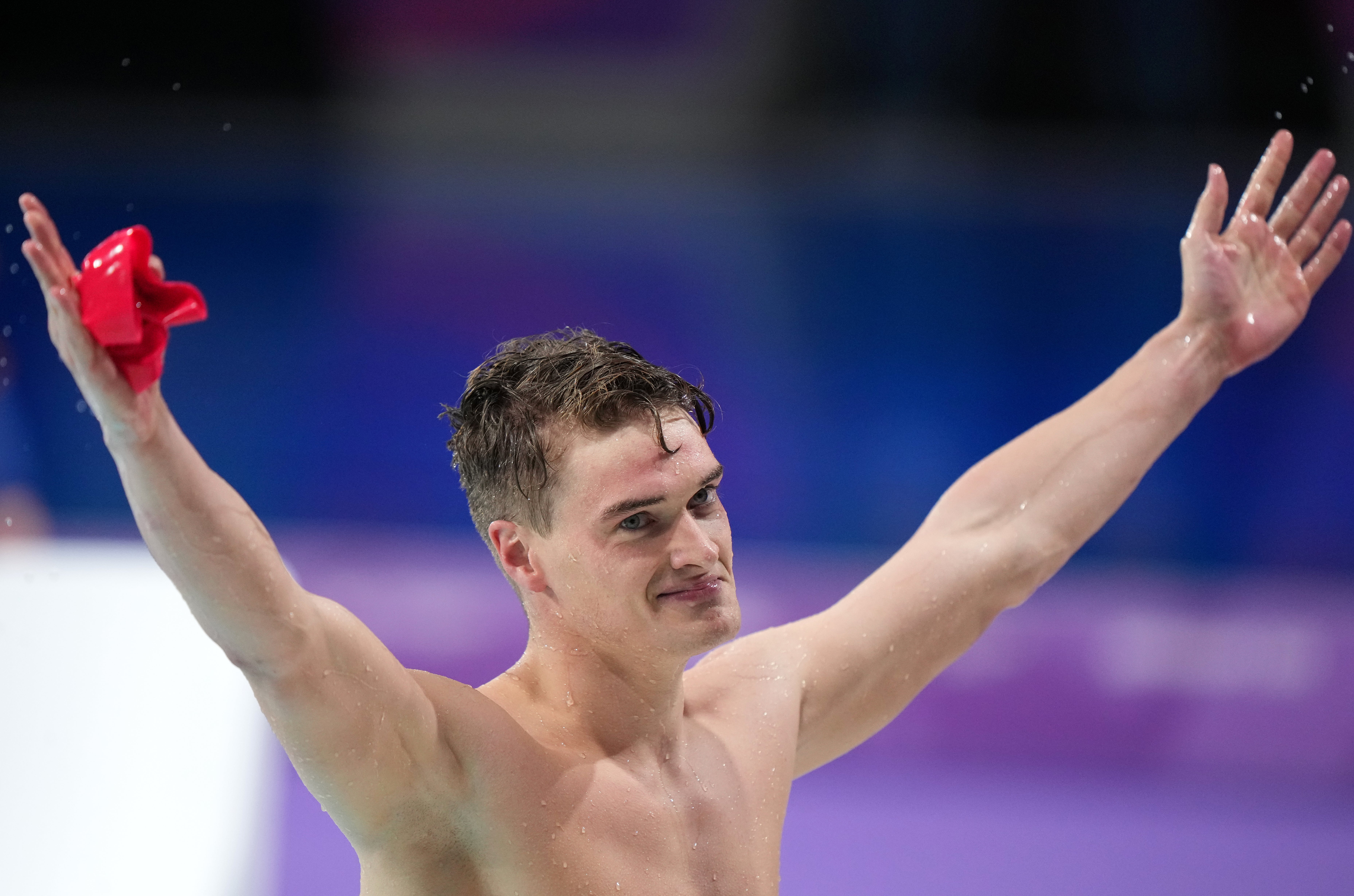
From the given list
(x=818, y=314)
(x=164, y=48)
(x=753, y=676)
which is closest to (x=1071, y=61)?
(x=818, y=314)

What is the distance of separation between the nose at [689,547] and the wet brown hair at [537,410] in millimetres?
105

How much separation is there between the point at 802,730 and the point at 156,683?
2.37m

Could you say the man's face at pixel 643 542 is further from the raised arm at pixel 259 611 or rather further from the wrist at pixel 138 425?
the wrist at pixel 138 425

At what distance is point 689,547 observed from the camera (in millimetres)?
1739

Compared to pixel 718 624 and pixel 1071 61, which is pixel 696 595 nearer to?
pixel 718 624

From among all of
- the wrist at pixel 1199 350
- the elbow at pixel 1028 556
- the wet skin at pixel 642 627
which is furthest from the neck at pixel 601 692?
the wrist at pixel 1199 350

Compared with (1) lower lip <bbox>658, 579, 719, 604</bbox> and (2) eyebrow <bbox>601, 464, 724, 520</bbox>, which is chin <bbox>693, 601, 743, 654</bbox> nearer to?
(1) lower lip <bbox>658, 579, 719, 604</bbox>

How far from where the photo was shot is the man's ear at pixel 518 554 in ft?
6.01

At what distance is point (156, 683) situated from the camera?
3.73 metres

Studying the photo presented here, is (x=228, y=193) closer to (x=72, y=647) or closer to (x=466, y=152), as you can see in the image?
(x=466, y=152)

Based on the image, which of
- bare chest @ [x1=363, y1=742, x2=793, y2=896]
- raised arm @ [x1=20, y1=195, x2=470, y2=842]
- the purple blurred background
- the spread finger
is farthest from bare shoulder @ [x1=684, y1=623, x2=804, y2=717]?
the purple blurred background

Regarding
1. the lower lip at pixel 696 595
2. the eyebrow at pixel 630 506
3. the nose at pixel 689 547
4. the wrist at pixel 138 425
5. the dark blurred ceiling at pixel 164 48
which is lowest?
the wrist at pixel 138 425

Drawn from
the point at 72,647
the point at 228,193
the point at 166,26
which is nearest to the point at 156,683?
the point at 72,647

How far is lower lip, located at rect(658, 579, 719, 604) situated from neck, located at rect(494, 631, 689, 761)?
9cm
